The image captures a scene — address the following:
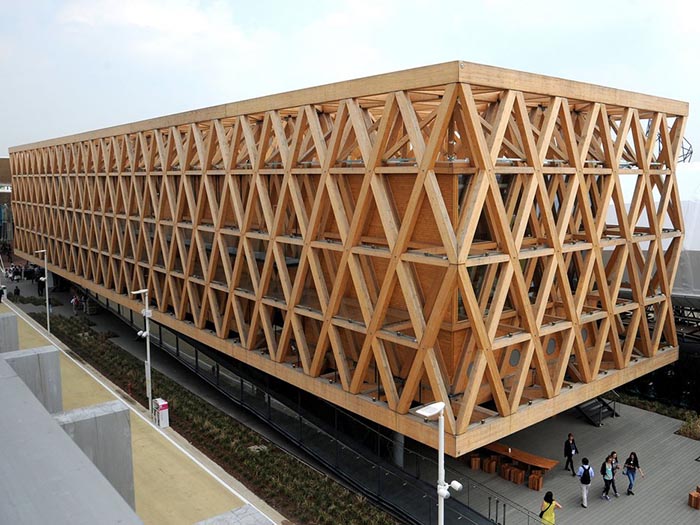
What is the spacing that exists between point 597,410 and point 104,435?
24.1 metres

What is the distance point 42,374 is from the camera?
10.3 m

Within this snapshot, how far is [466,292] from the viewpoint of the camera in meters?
17.2

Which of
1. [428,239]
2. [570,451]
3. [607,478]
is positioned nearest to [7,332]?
[428,239]

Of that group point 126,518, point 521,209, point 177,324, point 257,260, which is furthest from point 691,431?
point 126,518

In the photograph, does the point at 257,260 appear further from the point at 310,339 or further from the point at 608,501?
the point at 608,501

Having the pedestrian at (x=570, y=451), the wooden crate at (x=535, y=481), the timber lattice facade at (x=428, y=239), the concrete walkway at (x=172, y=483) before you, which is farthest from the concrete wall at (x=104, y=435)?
the pedestrian at (x=570, y=451)

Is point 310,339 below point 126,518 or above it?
below

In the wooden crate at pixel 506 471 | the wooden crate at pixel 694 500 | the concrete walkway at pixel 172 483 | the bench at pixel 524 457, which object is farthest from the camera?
the wooden crate at pixel 506 471

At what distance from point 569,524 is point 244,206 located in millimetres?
16959

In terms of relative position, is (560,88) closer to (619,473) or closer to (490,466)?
(490,466)

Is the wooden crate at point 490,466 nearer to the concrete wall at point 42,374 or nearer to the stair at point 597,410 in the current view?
the stair at point 597,410

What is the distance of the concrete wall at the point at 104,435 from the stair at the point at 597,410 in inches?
906

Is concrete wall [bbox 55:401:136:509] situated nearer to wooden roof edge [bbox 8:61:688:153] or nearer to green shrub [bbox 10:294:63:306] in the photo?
wooden roof edge [bbox 8:61:688:153]

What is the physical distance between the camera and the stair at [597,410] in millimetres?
27188
